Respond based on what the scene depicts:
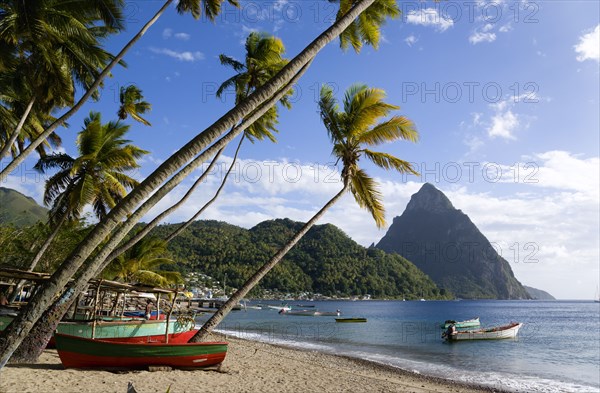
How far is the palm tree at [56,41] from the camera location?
8820 millimetres

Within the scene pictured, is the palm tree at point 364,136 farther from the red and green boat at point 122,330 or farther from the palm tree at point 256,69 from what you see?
the red and green boat at point 122,330

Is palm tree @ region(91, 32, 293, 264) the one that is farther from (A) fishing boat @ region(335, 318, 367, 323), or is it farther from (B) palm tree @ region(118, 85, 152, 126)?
(A) fishing boat @ region(335, 318, 367, 323)

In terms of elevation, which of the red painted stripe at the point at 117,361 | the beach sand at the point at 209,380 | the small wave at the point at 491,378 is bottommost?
the small wave at the point at 491,378

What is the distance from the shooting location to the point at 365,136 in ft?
40.9

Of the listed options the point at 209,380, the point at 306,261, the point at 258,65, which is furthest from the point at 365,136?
the point at 306,261

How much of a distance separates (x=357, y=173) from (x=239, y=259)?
313 ft

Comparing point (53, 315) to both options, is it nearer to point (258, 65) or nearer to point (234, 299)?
point (234, 299)

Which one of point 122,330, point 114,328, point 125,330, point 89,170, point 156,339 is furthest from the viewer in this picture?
point 89,170

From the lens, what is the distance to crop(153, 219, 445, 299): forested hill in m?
104

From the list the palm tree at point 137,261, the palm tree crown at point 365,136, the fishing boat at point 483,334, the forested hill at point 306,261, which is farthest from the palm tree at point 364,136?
the forested hill at point 306,261

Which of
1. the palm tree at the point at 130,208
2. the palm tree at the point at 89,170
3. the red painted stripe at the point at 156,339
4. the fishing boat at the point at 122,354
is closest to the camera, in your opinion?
the palm tree at the point at 130,208

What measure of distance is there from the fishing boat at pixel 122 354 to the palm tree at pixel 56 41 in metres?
4.95

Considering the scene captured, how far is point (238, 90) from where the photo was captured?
14.4 metres

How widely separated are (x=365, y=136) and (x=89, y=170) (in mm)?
9881
